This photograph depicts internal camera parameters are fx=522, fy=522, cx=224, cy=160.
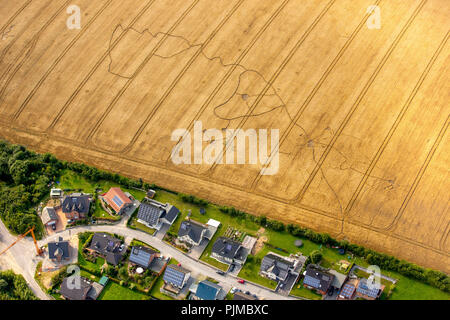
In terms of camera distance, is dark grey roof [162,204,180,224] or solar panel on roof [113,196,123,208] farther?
solar panel on roof [113,196,123,208]

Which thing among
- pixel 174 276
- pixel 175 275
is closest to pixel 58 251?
pixel 174 276

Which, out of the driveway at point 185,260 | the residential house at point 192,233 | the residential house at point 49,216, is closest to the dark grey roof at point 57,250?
the driveway at point 185,260

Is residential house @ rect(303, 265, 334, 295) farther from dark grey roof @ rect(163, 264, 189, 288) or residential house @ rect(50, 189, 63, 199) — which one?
residential house @ rect(50, 189, 63, 199)

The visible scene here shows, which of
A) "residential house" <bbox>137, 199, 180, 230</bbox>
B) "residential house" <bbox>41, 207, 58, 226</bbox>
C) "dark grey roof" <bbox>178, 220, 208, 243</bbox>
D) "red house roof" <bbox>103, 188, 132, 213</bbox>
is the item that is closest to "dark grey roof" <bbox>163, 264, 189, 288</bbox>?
"dark grey roof" <bbox>178, 220, 208, 243</bbox>

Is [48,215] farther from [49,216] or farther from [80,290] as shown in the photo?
[80,290]

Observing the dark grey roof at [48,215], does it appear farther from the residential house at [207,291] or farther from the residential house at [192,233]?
the residential house at [207,291]

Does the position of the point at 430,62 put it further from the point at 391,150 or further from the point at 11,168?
the point at 11,168

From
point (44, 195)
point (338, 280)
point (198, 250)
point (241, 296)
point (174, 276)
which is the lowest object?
point (44, 195)
